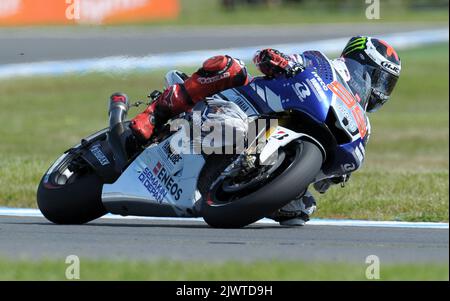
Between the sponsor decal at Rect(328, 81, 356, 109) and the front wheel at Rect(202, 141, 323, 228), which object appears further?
the sponsor decal at Rect(328, 81, 356, 109)

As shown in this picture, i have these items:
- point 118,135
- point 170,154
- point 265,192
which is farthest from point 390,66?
point 118,135

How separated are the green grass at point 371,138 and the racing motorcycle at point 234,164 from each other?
1197 millimetres

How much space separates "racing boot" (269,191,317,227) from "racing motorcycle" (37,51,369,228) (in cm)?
55

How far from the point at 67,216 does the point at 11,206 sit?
6.12 ft

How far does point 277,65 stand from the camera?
781 cm

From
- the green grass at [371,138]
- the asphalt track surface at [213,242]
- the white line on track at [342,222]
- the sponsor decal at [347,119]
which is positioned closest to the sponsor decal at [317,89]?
the sponsor decal at [347,119]

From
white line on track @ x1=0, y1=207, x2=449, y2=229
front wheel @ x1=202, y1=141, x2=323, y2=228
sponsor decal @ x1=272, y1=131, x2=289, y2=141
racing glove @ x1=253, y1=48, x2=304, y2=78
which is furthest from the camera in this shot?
white line on track @ x1=0, y1=207, x2=449, y2=229

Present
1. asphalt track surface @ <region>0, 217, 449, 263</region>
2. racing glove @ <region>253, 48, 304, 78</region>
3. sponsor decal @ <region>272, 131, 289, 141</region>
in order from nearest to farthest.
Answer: asphalt track surface @ <region>0, 217, 449, 263</region> → sponsor decal @ <region>272, 131, 289, 141</region> → racing glove @ <region>253, 48, 304, 78</region>

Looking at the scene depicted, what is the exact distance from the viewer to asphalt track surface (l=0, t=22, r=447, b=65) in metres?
28.9

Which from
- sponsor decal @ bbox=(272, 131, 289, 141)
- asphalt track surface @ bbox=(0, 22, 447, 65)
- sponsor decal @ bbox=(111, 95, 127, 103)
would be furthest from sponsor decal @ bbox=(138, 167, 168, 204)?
asphalt track surface @ bbox=(0, 22, 447, 65)

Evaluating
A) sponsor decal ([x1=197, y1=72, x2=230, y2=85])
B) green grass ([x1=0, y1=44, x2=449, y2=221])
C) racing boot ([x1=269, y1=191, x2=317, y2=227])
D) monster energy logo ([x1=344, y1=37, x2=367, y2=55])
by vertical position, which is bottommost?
green grass ([x1=0, y1=44, x2=449, y2=221])

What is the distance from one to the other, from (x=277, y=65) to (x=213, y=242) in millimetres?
1352

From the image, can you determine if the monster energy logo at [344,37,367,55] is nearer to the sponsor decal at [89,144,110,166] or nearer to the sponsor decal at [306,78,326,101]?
the sponsor decal at [306,78,326,101]

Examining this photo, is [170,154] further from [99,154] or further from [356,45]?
[356,45]
